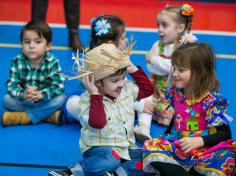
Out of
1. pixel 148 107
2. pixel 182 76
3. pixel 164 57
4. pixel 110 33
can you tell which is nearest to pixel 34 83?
pixel 110 33

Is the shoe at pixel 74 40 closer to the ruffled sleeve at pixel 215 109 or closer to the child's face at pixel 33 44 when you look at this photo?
the child's face at pixel 33 44

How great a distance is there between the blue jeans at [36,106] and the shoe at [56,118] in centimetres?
2

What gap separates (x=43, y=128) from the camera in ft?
10.1

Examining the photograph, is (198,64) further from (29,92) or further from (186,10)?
(29,92)

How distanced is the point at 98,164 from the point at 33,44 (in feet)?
3.20

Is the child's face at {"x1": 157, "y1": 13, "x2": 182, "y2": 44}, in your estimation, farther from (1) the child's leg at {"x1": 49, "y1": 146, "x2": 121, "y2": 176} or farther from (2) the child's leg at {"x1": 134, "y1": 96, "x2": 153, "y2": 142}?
(1) the child's leg at {"x1": 49, "y1": 146, "x2": 121, "y2": 176}

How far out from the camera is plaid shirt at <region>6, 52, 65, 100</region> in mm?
3111

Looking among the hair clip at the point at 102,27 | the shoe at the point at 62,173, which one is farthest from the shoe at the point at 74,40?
the shoe at the point at 62,173

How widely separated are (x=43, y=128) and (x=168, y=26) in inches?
38.3

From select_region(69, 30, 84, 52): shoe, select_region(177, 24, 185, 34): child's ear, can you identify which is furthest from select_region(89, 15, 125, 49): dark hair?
select_region(69, 30, 84, 52): shoe

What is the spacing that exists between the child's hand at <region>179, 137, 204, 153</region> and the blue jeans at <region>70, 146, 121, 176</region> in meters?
0.32

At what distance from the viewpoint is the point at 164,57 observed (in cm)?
320

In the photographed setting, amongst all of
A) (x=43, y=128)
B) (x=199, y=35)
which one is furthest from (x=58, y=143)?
(x=199, y=35)

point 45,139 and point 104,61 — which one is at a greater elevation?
point 104,61
